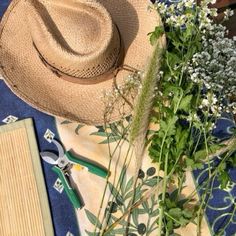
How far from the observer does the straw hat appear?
4.55ft

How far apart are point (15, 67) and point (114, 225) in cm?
58

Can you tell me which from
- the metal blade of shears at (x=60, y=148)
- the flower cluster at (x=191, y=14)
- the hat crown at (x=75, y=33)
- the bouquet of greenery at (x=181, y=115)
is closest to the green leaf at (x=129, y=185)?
the bouquet of greenery at (x=181, y=115)

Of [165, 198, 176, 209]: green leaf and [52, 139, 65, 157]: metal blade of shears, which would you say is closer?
[165, 198, 176, 209]: green leaf

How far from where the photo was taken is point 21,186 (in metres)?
1.45

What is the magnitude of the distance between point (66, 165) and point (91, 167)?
3.0 inches

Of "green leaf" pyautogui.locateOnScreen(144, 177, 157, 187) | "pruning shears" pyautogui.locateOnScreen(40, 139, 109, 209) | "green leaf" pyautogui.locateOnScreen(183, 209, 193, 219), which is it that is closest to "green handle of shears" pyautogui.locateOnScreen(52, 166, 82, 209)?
"pruning shears" pyautogui.locateOnScreen(40, 139, 109, 209)

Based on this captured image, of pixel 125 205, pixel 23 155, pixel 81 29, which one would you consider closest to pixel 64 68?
pixel 81 29

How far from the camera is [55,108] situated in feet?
4.89

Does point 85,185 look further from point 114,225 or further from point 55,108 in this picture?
point 55,108

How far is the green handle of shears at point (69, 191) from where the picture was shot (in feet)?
4.65

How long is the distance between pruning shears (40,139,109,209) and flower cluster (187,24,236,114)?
39 centimetres

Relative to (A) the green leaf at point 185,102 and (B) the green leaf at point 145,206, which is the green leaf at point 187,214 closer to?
(B) the green leaf at point 145,206

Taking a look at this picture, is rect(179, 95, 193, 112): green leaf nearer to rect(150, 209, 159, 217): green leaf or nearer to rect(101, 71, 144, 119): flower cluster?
rect(101, 71, 144, 119): flower cluster

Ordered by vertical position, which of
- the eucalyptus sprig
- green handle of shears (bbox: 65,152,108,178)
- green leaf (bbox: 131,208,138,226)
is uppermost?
the eucalyptus sprig
